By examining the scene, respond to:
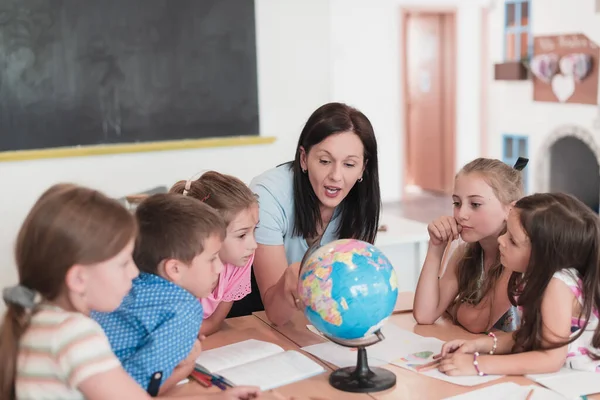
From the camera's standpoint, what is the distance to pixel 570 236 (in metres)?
1.81

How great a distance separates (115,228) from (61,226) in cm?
11

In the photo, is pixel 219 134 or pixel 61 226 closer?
pixel 61 226

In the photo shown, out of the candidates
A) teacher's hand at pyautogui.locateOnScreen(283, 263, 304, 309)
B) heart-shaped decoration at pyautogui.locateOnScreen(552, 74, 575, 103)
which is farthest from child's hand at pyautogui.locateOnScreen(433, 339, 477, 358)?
heart-shaped decoration at pyautogui.locateOnScreen(552, 74, 575, 103)

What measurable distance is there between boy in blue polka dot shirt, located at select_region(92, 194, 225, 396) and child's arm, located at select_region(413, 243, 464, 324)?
2.41 feet

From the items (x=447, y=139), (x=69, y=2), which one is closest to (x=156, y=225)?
(x=69, y=2)

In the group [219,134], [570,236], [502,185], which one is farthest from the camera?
[219,134]

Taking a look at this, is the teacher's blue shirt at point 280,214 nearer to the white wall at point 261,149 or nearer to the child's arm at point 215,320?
the child's arm at point 215,320

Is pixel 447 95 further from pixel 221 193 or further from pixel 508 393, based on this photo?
pixel 508 393

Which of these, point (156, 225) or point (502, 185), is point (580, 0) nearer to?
point (502, 185)

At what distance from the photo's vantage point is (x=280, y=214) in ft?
8.27

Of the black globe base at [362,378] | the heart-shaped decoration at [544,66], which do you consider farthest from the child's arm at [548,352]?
the heart-shaped decoration at [544,66]

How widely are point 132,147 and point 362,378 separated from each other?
3.26 m

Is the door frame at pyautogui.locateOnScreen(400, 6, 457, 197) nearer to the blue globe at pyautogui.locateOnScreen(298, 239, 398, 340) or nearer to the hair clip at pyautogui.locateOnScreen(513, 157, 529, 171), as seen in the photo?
the hair clip at pyautogui.locateOnScreen(513, 157, 529, 171)

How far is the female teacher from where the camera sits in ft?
7.97
